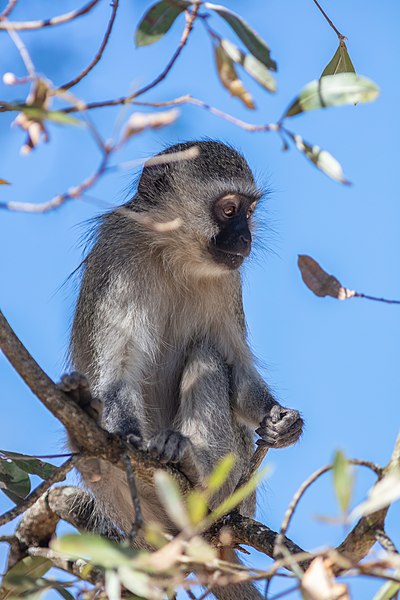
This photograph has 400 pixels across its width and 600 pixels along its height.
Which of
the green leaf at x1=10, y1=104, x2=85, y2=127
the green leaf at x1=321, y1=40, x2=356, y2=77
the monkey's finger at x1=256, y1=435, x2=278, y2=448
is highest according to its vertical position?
the green leaf at x1=321, y1=40, x2=356, y2=77

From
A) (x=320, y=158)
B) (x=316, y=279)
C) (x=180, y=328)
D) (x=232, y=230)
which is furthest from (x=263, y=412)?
(x=320, y=158)

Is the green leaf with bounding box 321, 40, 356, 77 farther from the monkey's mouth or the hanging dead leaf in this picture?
the monkey's mouth

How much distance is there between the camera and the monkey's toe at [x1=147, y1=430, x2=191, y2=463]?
→ 14.2 feet

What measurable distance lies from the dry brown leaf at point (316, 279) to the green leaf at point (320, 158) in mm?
375

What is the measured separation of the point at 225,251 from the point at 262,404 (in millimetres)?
869

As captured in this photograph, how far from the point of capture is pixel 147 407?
516 centimetres

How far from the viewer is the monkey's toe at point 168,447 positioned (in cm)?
434

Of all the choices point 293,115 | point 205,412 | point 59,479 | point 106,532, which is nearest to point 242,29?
point 293,115

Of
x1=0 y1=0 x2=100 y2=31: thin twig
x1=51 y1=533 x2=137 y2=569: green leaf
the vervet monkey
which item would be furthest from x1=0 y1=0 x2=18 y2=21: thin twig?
the vervet monkey

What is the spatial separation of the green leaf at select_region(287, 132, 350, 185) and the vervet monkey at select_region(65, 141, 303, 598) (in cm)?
219

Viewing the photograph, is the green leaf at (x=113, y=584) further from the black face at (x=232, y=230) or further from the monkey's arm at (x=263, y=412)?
the black face at (x=232, y=230)

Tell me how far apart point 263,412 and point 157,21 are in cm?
296

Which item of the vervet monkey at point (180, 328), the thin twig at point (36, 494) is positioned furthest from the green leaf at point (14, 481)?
the thin twig at point (36, 494)

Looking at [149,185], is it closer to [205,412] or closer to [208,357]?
[208,357]
